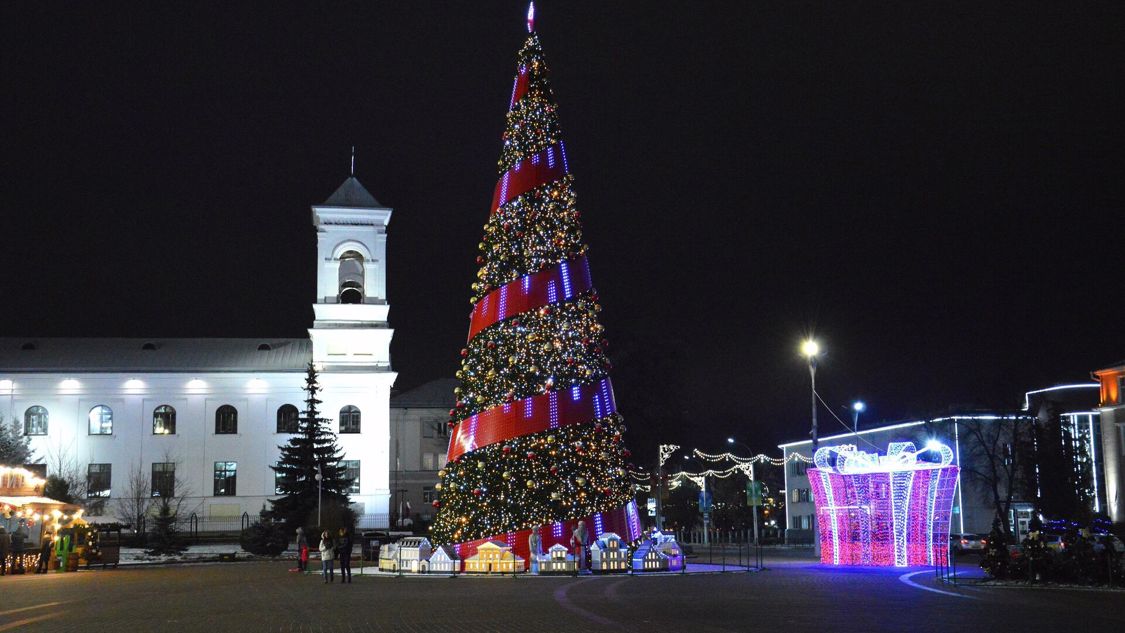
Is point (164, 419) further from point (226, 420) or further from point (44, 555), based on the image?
point (44, 555)

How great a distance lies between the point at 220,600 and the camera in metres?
22.0

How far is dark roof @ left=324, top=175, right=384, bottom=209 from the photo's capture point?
245ft

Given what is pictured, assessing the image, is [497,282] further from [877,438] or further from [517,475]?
A: [877,438]

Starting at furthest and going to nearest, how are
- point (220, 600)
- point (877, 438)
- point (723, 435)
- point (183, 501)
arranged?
point (723, 435) < point (183, 501) < point (877, 438) < point (220, 600)

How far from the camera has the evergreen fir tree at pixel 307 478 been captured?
61.1m

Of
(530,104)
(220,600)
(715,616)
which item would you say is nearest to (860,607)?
(715,616)

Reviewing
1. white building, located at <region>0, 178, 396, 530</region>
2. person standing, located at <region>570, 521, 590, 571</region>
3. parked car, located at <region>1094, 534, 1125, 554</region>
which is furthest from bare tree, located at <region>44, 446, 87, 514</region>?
parked car, located at <region>1094, 534, 1125, 554</region>

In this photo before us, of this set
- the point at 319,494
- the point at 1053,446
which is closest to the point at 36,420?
the point at 319,494

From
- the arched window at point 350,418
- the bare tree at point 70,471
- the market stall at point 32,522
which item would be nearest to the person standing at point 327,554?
the market stall at point 32,522

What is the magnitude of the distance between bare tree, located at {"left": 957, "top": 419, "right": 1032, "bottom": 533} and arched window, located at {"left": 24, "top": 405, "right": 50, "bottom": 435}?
56178mm

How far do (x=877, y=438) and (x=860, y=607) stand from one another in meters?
44.6

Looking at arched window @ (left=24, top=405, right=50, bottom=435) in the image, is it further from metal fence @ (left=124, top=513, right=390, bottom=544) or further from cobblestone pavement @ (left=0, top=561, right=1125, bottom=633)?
cobblestone pavement @ (left=0, top=561, right=1125, bottom=633)

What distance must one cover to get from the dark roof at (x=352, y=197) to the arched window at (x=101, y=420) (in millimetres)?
20101

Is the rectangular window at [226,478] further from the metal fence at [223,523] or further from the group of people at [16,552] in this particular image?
the group of people at [16,552]
